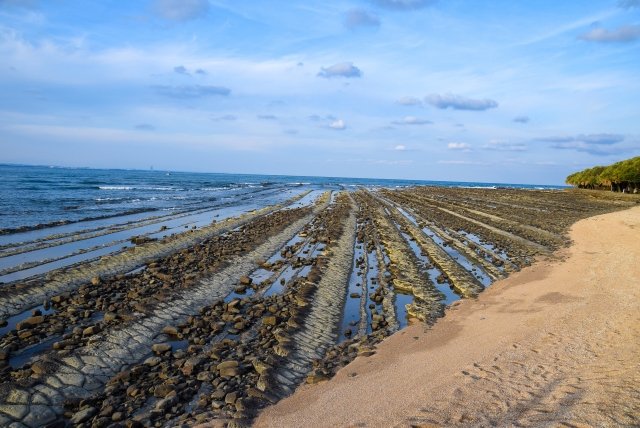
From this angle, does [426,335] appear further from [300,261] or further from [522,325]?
[300,261]

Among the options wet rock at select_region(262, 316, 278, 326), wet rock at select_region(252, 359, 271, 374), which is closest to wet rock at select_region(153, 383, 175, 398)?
wet rock at select_region(252, 359, 271, 374)

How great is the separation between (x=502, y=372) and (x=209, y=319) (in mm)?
6585

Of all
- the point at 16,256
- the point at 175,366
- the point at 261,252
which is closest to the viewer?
the point at 175,366

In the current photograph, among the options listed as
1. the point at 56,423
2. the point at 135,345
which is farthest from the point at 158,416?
the point at 135,345

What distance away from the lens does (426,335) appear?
9750 mm

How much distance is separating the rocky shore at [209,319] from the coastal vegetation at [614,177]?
5840cm

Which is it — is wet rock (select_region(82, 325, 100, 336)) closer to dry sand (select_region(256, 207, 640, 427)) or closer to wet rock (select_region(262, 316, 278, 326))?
wet rock (select_region(262, 316, 278, 326))

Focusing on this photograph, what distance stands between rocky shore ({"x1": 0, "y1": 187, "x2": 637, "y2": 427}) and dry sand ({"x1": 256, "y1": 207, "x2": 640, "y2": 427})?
66 centimetres

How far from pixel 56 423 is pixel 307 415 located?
3613 mm

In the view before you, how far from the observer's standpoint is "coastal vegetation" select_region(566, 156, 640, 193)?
66250mm

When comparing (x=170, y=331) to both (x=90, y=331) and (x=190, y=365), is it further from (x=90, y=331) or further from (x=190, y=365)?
(x=190, y=365)

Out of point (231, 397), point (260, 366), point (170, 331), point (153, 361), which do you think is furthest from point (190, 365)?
point (170, 331)

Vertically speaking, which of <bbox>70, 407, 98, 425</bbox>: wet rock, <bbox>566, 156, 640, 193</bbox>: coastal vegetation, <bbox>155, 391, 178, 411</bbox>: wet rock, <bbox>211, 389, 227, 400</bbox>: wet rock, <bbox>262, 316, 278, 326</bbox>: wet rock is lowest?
<bbox>70, 407, 98, 425</bbox>: wet rock

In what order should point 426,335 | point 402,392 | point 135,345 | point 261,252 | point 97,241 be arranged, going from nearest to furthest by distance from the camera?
point 402,392 < point 135,345 < point 426,335 < point 261,252 < point 97,241
